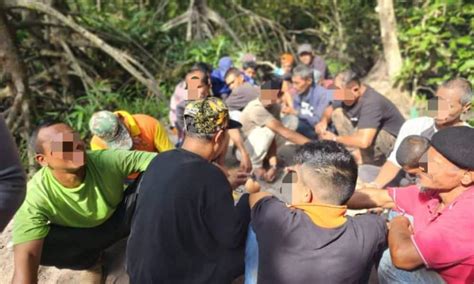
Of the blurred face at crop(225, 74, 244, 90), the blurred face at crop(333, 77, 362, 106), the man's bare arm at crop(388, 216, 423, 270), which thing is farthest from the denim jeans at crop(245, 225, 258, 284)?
the blurred face at crop(225, 74, 244, 90)

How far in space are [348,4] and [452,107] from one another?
7.91m

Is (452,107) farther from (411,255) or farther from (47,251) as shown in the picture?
(47,251)

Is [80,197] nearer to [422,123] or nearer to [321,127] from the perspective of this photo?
[422,123]

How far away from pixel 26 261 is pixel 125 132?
116cm

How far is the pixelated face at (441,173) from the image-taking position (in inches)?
78.6

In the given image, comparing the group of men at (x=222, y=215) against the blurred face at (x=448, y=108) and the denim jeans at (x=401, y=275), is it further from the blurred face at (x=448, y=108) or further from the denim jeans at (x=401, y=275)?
the blurred face at (x=448, y=108)

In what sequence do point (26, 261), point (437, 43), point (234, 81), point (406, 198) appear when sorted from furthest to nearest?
point (437, 43) < point (234, 81) < point (406, 198) < point (26, 261)

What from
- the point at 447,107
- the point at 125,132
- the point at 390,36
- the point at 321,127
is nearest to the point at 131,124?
the point at 125,132

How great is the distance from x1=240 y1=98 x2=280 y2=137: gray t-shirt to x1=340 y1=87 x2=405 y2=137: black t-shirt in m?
0.84

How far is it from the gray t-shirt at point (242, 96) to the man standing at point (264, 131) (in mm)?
222

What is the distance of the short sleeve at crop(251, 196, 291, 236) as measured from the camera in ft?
6.43

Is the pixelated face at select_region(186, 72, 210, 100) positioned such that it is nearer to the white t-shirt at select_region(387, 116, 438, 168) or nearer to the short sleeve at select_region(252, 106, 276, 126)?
the short sleeve at select_region(252, 106, 276, 126)

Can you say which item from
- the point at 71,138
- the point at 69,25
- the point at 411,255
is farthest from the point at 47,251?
the point at 69,25

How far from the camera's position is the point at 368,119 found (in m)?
4.45
